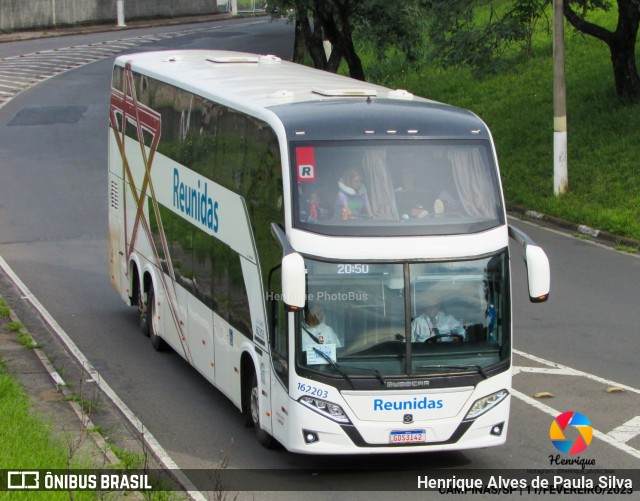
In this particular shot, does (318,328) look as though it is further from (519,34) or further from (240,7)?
(240,7)

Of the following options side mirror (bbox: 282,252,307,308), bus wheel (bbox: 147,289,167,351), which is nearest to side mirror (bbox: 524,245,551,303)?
side mirror (bbox: 282,252,307,308)

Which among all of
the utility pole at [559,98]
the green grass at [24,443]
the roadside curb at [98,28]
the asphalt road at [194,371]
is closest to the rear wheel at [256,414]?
the asphalt road at [194,371]

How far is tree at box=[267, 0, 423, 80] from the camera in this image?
32344 millimetres

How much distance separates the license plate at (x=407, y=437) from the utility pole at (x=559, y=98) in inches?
612

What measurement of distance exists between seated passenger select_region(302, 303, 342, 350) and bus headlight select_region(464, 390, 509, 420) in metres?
1.35

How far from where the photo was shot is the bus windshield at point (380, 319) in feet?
33.3

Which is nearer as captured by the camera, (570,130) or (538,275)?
(538,275)

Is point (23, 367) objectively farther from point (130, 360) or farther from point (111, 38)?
point (111, 38)

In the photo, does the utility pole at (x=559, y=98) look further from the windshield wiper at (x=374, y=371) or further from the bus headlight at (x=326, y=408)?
the bus headlight at (x=326, y=408)

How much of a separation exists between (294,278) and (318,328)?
71 cm

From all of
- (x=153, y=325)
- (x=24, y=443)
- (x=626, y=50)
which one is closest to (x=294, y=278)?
(x=24, y=443)

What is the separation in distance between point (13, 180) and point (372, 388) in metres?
20.3

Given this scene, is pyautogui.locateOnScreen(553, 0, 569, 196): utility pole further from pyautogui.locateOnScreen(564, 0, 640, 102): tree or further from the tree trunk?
the tree trunk

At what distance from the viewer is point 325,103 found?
1136cm
